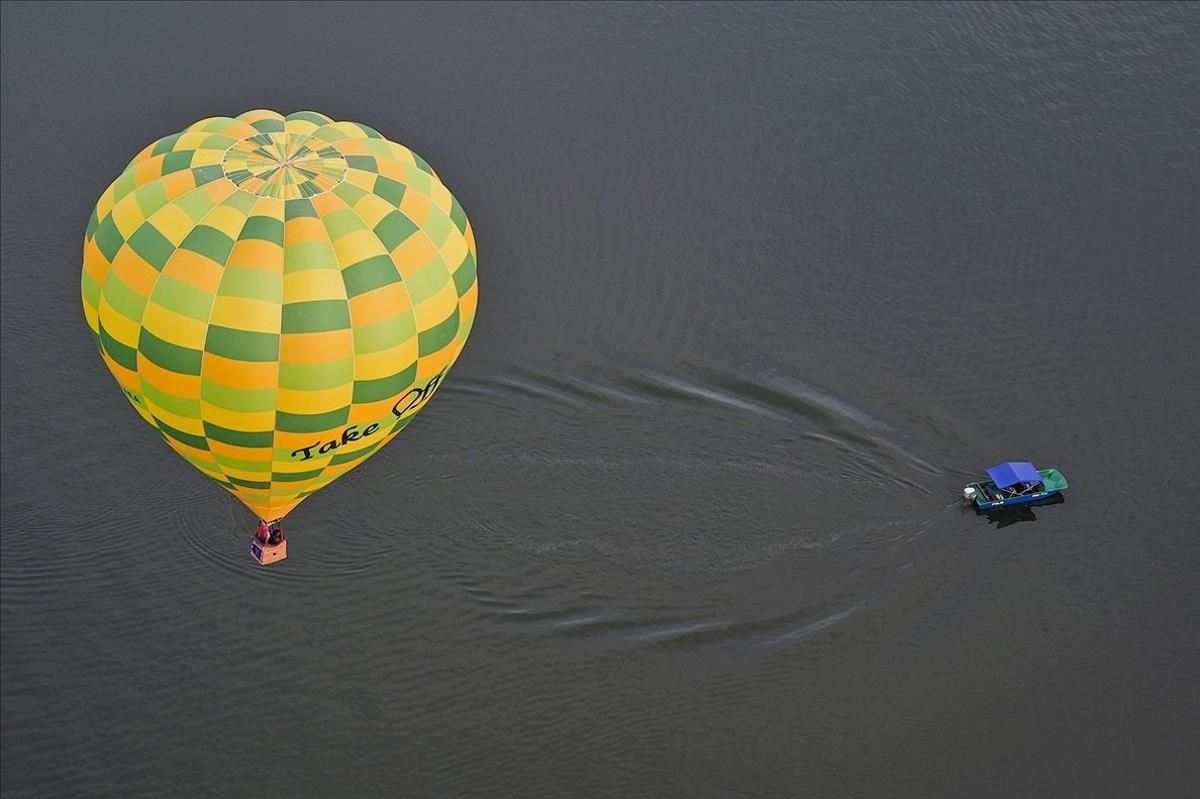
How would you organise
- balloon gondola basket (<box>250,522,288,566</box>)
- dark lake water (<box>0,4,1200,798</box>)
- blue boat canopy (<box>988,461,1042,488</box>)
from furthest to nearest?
blue boat canopy (<box>988,461,1042,488</box>) → balloon gondola basket (<box>250,522,288,566</box>) → dark lake water (<box>0,4,1200,798</box>)

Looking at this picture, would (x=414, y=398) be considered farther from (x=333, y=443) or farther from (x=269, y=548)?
(x=269, y=548)

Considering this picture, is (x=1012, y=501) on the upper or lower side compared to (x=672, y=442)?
lower

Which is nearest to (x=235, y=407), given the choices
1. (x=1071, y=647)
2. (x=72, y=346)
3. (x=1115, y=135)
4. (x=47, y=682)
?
(x=47, y=682)

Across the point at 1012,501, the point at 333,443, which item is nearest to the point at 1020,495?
the point at 1012,501

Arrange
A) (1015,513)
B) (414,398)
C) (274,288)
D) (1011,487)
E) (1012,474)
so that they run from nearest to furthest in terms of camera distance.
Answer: (274,288) < (414,398) < (1012,474) < (1011,487) < (1015,513)

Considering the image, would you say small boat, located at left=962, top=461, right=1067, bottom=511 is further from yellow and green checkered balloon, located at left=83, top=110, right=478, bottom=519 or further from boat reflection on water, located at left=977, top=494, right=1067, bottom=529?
yellow and green checkered balloon, located at left=83, top=110, right=478, bottom=519

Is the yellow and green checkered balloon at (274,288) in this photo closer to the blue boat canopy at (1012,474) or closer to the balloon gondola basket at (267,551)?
the balloon gondola basket at (267,551)

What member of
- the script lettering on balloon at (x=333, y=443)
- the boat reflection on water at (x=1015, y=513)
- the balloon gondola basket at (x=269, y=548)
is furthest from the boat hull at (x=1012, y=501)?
the balloon gondola basket at (x=269, y=548)

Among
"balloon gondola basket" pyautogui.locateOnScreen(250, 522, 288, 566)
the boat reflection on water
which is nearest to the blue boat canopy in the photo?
the boat reflection on water

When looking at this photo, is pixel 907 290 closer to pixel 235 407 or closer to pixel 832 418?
pixel 832 418
